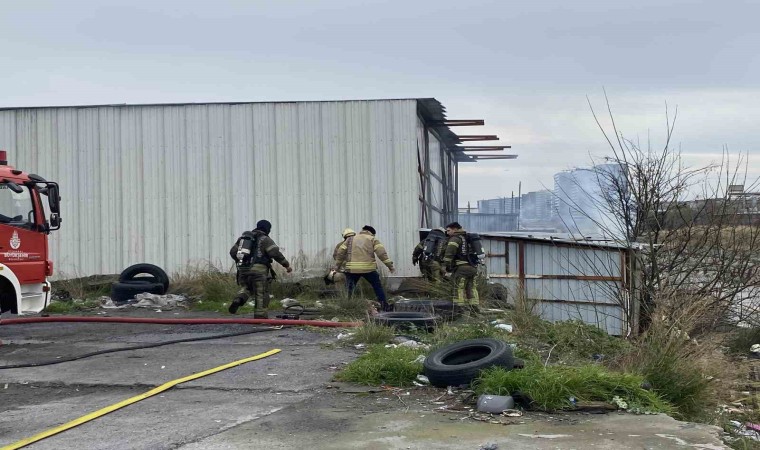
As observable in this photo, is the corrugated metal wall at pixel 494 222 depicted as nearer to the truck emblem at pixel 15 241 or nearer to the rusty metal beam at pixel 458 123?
the rusty metal beam at pixel 458 123

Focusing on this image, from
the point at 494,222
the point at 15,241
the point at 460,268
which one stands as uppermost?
the point at 494,222

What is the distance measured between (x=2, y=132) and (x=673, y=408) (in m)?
16.9

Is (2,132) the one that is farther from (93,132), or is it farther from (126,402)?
(126,402)

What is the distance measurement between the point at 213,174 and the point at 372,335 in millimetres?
9761

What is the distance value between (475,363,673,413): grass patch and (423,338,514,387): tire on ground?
26 cm

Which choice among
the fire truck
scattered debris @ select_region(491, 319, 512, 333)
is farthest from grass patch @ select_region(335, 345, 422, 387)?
the fire truck

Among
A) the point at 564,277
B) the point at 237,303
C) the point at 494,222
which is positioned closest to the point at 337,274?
the point at 237,303

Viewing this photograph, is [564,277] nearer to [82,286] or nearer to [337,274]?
[337,274]

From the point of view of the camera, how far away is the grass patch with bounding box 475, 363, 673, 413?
246 inches

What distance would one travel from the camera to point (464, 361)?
7.74m

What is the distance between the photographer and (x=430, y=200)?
67.8 feet

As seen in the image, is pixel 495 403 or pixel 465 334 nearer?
pixel 495 403

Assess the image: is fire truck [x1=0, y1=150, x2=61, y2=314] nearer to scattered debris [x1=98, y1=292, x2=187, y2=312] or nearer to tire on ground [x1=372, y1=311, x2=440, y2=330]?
scattered debris [x1=98, y1=292, x2=187, y2=312]

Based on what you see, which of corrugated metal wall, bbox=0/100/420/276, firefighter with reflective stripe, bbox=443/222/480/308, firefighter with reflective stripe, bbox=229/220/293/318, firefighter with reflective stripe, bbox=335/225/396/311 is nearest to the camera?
firefighter with reflective stripe, bbox=229/220/293/318
